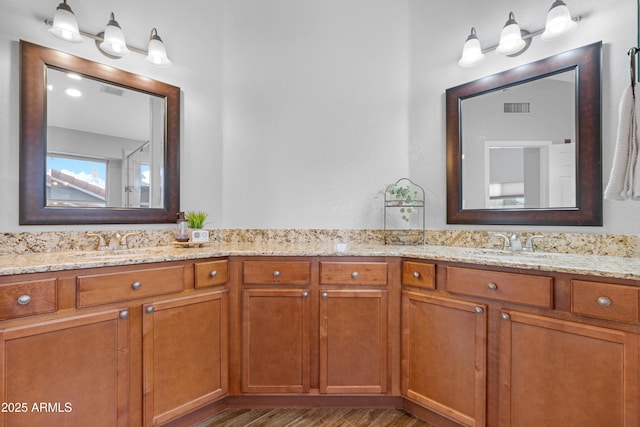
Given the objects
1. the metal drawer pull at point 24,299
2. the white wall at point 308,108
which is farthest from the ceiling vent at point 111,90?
the metal drawer pull at point 24,299

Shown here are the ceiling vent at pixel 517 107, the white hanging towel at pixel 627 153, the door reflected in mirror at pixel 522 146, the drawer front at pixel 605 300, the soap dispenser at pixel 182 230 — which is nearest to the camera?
the drawer front at pixel 605 300

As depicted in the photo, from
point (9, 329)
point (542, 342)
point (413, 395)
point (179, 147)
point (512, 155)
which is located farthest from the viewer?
point (179, 147)

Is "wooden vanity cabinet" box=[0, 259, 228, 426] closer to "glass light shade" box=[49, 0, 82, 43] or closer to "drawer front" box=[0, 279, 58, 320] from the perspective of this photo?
"drawer front" box=[0, 279, 58, 320]

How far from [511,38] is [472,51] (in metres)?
0.23

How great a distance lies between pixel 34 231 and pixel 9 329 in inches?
28.4

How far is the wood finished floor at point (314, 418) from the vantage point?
1758mm

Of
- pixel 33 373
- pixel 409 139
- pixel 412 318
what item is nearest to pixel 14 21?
pixel 33 373

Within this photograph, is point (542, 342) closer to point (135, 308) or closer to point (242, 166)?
point (135, 308)

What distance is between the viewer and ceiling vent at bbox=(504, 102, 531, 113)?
76.0 inches

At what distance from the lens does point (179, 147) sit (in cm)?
226

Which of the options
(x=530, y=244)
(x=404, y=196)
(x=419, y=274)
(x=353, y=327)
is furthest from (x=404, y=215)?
(x=353, y=327)

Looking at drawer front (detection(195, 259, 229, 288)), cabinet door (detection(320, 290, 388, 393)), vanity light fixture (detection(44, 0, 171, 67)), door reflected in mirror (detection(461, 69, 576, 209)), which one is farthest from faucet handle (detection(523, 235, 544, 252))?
vanity light fixture (detection(44, 0, 171, 67))

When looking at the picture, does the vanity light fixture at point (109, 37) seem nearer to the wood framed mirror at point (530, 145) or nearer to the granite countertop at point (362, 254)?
the granite countertop at point (362, 254)

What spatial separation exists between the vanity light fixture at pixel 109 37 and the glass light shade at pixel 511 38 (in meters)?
2.10
